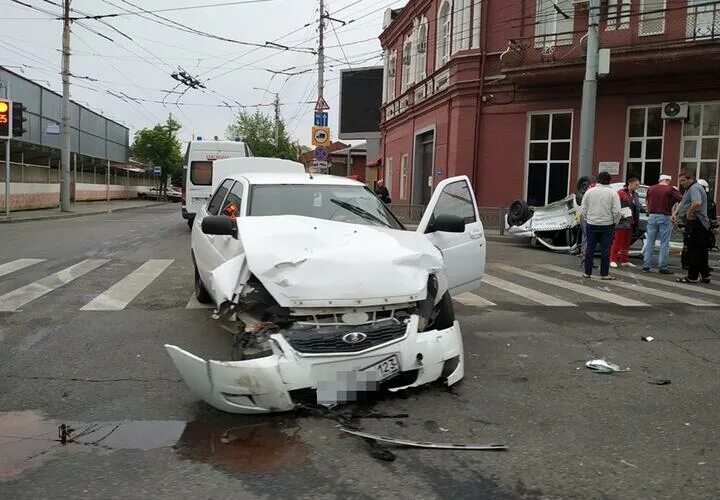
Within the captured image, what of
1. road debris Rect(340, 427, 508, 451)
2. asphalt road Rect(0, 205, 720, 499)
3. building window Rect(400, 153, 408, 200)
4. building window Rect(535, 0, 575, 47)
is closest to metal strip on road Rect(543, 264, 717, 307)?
asphalt road Rect(0, 205, 720, 499)

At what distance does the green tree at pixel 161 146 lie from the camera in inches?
2281

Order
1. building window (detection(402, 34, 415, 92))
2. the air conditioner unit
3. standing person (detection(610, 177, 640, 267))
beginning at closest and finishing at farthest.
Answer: standing person (detection(610, 177, 640, 267)), the air conditioner unit, building window (detection(402, 34, 415, 92))

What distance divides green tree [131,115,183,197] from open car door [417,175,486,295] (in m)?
54.9

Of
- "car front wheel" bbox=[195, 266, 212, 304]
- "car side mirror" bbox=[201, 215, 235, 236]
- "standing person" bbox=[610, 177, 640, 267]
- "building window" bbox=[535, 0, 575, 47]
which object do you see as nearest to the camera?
"car side mirror" bbox=[201, 215, 235, 236]

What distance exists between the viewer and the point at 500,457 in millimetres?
3715

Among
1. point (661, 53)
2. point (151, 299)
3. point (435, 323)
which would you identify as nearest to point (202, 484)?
point (435, 323)

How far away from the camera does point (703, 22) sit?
17734mm

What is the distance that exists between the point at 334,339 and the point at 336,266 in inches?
19.3

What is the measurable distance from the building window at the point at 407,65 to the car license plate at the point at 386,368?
86.0ft

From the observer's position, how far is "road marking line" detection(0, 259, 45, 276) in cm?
1018

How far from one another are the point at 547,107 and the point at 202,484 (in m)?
19.6

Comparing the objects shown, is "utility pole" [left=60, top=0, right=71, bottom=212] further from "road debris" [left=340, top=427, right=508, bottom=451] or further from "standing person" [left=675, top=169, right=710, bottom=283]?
"road debris" [left=340, top=427, right=508, bottom=451]

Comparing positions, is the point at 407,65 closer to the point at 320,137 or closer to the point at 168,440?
the point at 320,137

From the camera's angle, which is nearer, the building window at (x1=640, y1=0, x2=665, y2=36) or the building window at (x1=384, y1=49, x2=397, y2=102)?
the building window at (x1=640, y1=0, x2=665, y2=36)
